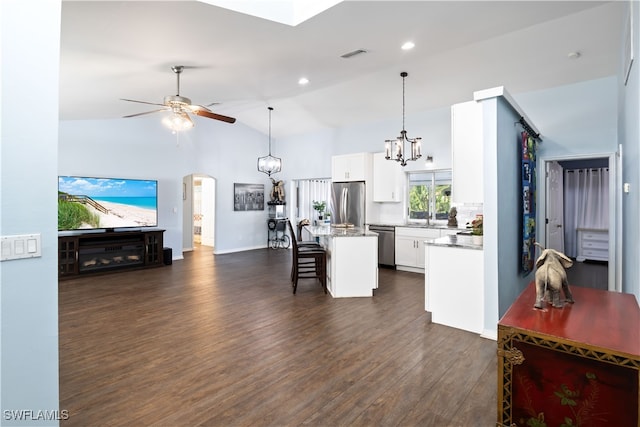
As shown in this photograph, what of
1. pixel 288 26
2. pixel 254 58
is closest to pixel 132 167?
pixel 254 58

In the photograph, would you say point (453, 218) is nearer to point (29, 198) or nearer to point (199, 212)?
point (29, 198)

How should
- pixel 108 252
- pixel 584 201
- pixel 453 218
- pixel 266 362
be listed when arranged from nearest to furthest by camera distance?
pixel 266 362 < pixel 453 218 < pixel 108 252 < pixel 584 201

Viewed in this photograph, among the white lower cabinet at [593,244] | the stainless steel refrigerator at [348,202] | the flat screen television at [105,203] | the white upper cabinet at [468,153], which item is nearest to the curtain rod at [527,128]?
the white upper cabinet at [468,153]

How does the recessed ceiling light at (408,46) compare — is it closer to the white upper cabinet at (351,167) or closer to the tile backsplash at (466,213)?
the tile backsplash at (466,213)

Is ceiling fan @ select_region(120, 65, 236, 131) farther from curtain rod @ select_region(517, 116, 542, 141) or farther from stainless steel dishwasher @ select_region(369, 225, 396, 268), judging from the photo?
stainless steel dishwasher @ select_region(369, 225, 396, 268)

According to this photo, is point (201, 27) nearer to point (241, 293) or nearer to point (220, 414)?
point (220, 414)

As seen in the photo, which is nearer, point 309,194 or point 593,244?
point 593,244

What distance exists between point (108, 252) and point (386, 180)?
5525mm

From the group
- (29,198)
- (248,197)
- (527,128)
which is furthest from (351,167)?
(29,198)

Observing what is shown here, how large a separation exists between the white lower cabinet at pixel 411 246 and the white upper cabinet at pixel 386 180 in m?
0.79

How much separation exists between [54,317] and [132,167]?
20.1 ft

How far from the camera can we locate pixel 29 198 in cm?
147

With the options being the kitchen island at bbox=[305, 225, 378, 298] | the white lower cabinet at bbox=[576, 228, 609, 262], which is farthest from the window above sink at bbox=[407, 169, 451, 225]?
the white lower cabinet at bbox=[576, 228, 609, 262]

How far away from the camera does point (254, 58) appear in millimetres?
3557
